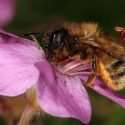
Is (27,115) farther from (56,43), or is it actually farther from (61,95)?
(56,43)

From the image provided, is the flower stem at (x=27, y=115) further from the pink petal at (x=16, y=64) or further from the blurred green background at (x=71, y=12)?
the blurred green background at (x=71, y=12)

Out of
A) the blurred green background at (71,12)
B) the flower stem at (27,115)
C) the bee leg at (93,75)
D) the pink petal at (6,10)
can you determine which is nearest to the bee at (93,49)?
the bee leg at (93,75)

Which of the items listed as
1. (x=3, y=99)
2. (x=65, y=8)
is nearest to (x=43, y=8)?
(x=65, y=8)

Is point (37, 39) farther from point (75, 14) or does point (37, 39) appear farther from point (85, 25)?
point (75, 14)

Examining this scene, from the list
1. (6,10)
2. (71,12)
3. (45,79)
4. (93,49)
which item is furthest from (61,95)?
(71,12)

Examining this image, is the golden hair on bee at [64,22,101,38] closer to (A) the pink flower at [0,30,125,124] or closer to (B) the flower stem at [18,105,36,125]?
(A) the pink flower at [0,30,125,124]

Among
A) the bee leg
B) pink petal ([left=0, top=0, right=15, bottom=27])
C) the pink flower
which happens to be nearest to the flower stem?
the pink flower

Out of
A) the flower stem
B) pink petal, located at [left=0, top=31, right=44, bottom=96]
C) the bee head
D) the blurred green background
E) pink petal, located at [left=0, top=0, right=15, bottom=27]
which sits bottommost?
the blurred green background
